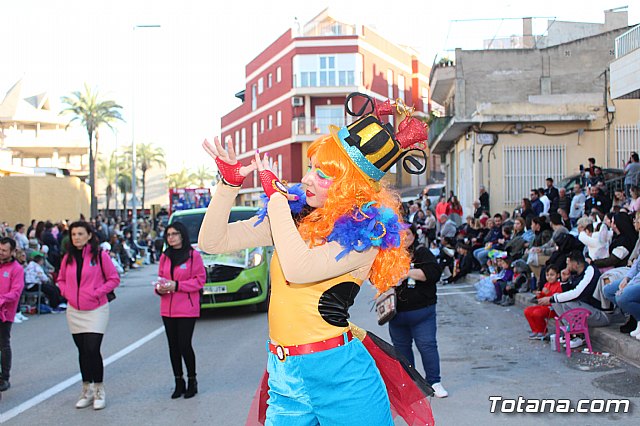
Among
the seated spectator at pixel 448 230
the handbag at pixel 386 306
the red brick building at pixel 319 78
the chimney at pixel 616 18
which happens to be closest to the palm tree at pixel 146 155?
the red brick building at pixel 319 78

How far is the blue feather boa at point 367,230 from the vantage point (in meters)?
2.92

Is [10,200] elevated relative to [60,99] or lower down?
lower down

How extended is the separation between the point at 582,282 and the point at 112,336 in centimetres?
726

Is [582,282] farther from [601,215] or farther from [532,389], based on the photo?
[601,215]

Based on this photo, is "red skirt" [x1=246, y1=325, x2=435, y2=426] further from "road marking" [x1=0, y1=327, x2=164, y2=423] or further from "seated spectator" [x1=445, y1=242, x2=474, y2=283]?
"seated spectator" [x1=445, y1=242, x2=474, y2=283]

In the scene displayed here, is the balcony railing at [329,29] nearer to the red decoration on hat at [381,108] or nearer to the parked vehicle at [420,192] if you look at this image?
the parked vehicle at [420,192]

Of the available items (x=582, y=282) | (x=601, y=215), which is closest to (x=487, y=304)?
(x=601, y=215)

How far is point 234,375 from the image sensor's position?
7.96 meters

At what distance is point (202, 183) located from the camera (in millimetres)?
91625

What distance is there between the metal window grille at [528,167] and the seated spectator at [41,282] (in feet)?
49.1

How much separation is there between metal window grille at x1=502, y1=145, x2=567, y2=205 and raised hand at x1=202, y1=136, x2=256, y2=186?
21475 mm

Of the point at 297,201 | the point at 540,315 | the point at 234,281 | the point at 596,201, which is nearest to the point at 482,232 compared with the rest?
the point at 596,201

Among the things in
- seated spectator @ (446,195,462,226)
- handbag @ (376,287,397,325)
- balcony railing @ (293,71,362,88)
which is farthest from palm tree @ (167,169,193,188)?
handbag @ (376,287,397,325)

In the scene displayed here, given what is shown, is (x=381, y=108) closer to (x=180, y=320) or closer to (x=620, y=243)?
(x=180, y=320)
